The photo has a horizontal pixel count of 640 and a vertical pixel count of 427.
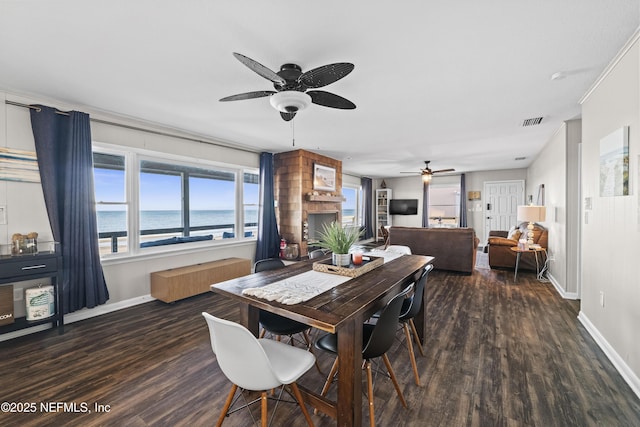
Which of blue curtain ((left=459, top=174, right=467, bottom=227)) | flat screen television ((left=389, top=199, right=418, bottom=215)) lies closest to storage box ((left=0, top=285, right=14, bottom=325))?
flat screen television ((left=389, top=199, right=418, bottom=215))

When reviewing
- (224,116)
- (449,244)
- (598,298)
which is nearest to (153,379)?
(224,116)

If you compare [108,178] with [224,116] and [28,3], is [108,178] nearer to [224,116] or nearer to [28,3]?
[224,116]

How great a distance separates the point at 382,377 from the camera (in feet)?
6.93

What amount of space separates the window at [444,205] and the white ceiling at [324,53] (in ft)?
20.2

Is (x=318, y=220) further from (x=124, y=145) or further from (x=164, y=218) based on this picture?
(x=124, y=145)

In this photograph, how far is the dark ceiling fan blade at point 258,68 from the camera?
164 cm

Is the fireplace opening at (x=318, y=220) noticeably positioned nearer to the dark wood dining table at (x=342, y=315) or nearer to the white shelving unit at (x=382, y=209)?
the white shelving unit at (x=382, y=209)

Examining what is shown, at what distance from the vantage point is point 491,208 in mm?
8633

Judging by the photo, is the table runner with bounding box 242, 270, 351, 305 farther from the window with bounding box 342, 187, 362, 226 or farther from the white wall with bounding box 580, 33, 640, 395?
the window with bounding box 342, 187, 362, 226

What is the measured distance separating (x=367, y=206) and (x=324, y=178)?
430cm

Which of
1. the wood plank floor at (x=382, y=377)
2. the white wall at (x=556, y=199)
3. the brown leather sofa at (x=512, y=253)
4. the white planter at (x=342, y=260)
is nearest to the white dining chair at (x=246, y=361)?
the wood plank floor at (x=382, y=377)

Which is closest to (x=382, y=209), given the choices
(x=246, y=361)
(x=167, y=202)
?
(x=167, y=202)

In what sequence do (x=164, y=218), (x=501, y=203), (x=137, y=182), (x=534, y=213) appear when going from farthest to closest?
(x=501, y=203) < (x=534, y=213) < (x=164, y=218) < (x=137, y=182)

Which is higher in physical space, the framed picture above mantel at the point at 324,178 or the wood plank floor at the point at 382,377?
the framed picture above mantel at the point at 324,178
